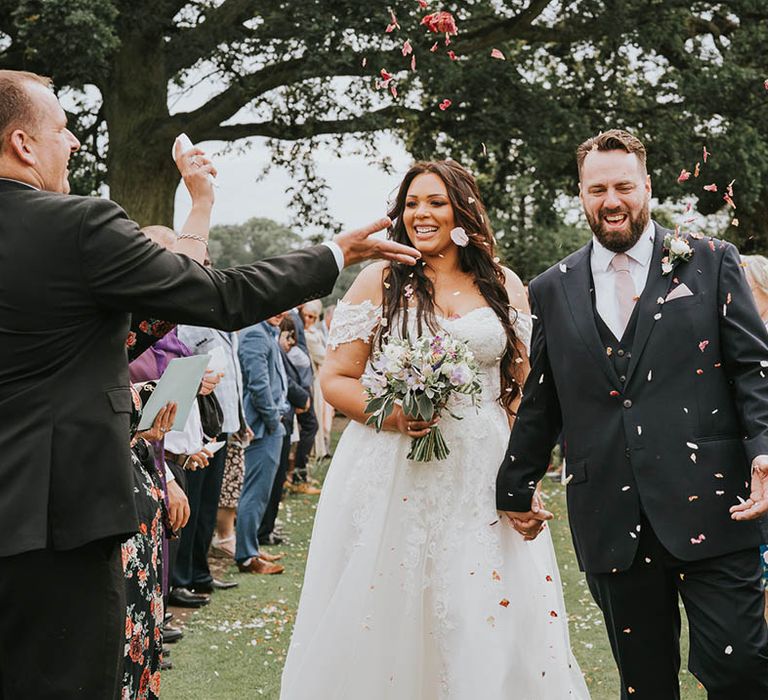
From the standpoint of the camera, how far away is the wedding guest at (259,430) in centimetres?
897

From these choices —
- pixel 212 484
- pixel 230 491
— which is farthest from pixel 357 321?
pixel 230 491

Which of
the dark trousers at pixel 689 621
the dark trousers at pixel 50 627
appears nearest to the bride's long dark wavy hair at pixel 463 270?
the dark trousers at pixel 689 621

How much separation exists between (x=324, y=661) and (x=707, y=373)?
1.95 meters

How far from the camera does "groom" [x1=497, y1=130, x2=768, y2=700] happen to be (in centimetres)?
361

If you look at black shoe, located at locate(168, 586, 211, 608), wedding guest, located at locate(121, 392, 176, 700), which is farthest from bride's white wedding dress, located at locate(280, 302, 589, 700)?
black shoe, located at locate(168, 586, 211, 608)

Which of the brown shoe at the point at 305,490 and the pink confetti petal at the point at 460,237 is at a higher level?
the pink confetti petal at the point at 460,237

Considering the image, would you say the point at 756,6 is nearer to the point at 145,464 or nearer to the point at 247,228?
the point at 145,464

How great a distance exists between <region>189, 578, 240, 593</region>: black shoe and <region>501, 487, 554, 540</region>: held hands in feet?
14.1

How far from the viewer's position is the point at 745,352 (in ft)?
12.0

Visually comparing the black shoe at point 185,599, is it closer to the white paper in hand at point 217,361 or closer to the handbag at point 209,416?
the handbag at point 209,416

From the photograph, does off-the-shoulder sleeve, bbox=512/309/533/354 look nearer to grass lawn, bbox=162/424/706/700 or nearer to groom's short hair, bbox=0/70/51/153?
grass lawn, bbox=162/424/706/700

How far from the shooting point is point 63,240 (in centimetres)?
275

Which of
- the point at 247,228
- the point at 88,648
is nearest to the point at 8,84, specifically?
the point at 88,648

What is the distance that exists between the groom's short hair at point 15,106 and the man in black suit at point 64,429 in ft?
0.08
